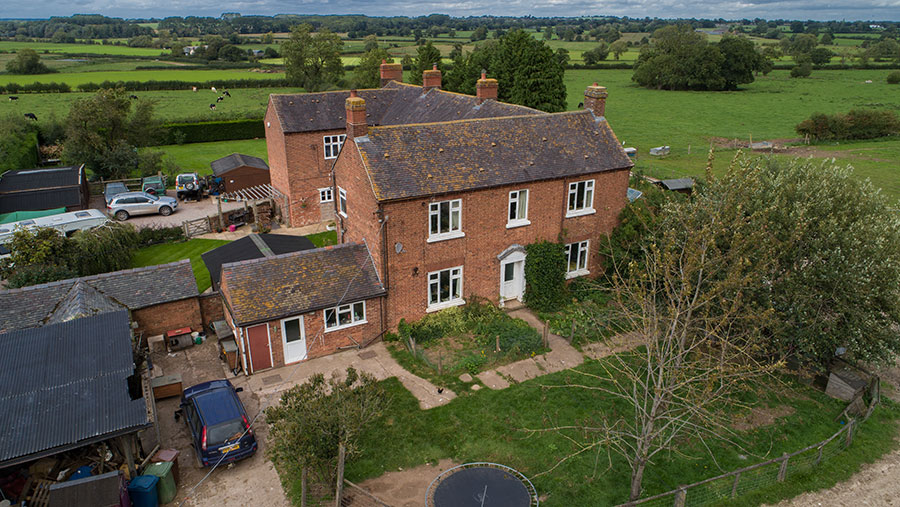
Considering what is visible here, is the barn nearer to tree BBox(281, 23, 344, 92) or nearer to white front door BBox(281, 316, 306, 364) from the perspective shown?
white front door BBox(281, 316, 306, 364)

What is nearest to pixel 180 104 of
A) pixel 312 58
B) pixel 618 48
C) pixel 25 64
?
pixel 312 58

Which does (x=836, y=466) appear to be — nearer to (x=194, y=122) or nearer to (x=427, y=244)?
(x=427, y=244)

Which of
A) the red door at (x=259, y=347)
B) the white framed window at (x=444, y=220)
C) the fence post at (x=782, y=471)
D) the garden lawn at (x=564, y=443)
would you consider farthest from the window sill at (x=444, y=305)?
the fence post at (x=782, y=471)

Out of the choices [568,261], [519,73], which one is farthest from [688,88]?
[568,261]

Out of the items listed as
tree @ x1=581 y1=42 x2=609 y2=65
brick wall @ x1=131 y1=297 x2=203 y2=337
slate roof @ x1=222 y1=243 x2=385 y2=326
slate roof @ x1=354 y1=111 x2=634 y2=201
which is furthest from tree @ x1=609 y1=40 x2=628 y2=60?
brick wall @ x1=131 y1=297 x2=203 y2=337

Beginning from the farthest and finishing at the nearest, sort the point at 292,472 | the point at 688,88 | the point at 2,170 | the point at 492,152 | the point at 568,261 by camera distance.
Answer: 1. the point at 688,88
2. the point at 2,170
3. the point at 568,261
4. the point at 492,152
5. the point at 292,472

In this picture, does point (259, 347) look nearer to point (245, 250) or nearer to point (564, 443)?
point (245, 250)
